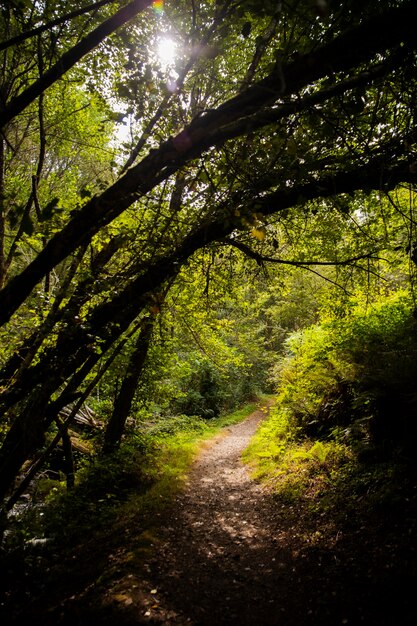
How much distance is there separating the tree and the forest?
3 centimetres

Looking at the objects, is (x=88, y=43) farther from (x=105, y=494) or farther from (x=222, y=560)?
(x=105, y=494)

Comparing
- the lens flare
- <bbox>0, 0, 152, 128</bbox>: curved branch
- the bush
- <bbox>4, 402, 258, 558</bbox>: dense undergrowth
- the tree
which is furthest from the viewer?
<bbox>4, 402, 258, 558</bbox>: dense undergrowth

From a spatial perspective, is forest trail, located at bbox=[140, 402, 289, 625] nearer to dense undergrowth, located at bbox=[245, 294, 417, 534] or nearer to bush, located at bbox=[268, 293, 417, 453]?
dense undergrowth, located at bbox=[245, 294, 417, 534]

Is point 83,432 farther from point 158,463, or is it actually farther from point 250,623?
point 250,623

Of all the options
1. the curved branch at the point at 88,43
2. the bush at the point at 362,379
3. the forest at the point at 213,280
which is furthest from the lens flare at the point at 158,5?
the bush at the point at 362,379

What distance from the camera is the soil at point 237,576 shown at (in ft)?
12.5

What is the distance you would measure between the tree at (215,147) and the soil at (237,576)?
1.77m

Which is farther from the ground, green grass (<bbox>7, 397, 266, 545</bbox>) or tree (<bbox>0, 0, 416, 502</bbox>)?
tree (<bbox>0, 0, 416, 502</bbox>)

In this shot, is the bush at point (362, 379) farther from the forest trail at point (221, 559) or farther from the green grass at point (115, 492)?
the green grass at point (115, 492)

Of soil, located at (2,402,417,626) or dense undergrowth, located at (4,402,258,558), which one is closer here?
soil, located at (2,402,417,626)

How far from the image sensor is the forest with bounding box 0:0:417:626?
261cm

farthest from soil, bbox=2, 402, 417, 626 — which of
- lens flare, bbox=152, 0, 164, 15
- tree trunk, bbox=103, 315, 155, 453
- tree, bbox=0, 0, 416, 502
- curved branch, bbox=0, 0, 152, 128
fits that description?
lens flare, bbox=152, 0, 164, 15

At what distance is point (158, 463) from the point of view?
9938 mm

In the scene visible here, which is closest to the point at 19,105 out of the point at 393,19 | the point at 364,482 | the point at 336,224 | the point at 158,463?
the point at 393,19
